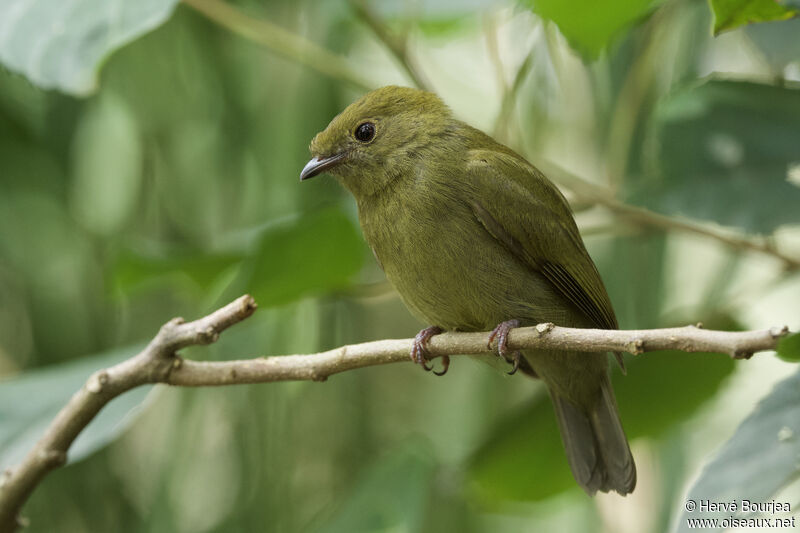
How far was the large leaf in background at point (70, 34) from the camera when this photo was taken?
2471 mm

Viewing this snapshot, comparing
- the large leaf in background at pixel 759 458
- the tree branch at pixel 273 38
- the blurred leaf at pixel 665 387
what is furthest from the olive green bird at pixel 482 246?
the large leaf in background at pixel 759 458

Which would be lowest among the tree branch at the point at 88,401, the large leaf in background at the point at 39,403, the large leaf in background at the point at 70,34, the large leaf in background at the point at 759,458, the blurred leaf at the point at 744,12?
the large leaf in background at the point at 759,458

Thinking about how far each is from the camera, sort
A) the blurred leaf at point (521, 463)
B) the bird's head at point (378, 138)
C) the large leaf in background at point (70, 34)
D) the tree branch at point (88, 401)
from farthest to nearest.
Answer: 1. the blurred leaf at point (521, 463)
2. the bird's head at point (378, 138)
3. the large leaf in background at point (70, 34)
4. the tree branch at point (88, 401)

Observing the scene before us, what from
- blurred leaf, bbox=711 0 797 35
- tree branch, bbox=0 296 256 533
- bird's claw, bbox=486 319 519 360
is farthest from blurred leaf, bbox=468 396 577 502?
blurred leaf, bbox=711 0 797 35

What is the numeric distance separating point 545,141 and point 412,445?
5.43ft

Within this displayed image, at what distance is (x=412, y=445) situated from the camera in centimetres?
308

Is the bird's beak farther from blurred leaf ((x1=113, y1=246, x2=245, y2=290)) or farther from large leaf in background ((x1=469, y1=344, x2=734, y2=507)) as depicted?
large leaf in background ((x1=469, y1=344, x2=734, y2=507))

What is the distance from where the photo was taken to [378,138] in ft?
9.83

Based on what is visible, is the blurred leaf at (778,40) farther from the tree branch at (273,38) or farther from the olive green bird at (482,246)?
the tree branch at (273,38)

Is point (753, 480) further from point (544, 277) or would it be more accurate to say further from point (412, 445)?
point (412, 445)

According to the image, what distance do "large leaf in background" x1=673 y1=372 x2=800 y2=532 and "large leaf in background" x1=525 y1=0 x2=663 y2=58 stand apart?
1.15 meters

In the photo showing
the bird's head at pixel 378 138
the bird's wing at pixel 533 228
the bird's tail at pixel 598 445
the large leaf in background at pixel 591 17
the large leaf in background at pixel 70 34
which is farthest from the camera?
the bird's head at pixel 378 138

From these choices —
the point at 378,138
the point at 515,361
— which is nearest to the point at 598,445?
the point at 515,361

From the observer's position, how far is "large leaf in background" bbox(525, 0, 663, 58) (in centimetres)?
260
